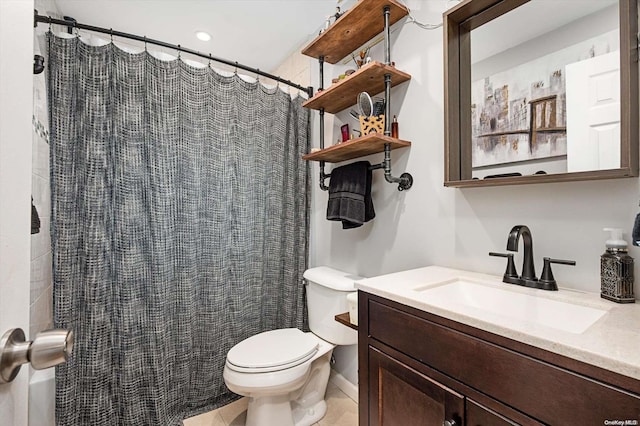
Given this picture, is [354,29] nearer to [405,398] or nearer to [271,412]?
[405,398]

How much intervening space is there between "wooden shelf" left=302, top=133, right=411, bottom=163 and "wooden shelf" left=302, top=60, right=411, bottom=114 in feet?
0.98

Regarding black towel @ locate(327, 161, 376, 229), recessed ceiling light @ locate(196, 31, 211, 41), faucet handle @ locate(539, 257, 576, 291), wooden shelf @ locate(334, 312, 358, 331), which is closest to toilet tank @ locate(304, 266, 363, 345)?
wooden shelf @ locate(334, 312, 358, 331)

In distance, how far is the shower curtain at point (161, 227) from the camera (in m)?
1.35

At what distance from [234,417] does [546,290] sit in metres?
1.67

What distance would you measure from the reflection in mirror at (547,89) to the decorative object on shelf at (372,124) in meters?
0.39

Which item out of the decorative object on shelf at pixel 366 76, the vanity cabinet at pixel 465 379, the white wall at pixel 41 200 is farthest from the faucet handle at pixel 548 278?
the white wall at pixel 41 200

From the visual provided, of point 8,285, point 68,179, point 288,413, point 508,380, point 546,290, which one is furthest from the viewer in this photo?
point 288,413

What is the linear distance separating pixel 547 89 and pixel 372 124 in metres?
0.66

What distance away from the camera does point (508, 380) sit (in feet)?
2.08

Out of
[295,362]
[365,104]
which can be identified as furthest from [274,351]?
[365,104]

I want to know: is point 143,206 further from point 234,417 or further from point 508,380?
point 508,380

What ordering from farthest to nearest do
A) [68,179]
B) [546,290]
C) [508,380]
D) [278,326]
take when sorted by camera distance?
1. [278,326]
2. [68,179]
3. [546,290]
4. [508,380]

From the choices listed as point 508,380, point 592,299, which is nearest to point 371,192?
point 592,299

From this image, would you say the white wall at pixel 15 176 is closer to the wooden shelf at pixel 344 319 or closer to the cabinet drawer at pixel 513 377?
the cabinet drawer at pixel 513 377
